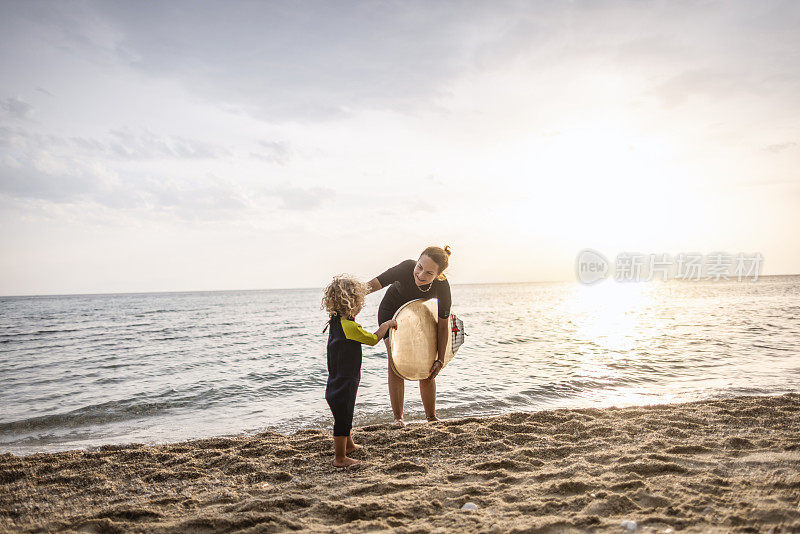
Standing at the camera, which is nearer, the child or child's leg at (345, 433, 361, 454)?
the child

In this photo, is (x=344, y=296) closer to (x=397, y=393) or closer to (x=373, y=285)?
(x=373, y=285)

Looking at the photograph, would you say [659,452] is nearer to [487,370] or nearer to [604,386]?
[604,386]

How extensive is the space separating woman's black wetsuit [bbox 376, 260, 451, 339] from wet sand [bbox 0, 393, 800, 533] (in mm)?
1367

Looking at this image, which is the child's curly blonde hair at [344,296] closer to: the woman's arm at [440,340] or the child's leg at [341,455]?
the child's leg at [341,455]

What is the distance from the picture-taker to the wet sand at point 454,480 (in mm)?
2846

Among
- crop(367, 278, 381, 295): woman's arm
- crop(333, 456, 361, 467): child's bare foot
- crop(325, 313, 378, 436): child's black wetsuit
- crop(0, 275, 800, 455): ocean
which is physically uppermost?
crop(367, 278, 381, 295): woman's arm

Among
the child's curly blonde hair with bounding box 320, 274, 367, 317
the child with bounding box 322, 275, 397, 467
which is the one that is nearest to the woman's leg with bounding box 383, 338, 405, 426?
the child with bounding box 322, 275, 397, 467

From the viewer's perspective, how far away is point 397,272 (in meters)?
5.18

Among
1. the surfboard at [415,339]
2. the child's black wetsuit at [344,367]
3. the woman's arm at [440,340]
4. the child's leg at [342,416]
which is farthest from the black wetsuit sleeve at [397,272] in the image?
the child's leg at [342,416]

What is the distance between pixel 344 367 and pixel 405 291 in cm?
137

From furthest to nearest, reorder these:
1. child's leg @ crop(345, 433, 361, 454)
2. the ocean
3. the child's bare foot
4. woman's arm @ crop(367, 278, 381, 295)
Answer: the ocean, woman's arm @ crop(367, 278, 381, 295), child's leg @ crop(345, 433, 361, 454), the child's bare foot

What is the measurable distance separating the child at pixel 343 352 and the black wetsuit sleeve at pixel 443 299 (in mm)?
1267

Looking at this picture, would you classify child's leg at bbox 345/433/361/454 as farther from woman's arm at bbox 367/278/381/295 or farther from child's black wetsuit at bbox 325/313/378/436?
woman's arm at bbox 367/278/381/295

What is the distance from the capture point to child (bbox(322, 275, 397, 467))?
4.14m
